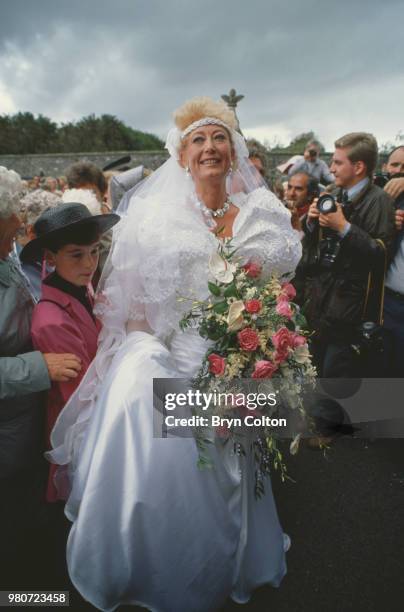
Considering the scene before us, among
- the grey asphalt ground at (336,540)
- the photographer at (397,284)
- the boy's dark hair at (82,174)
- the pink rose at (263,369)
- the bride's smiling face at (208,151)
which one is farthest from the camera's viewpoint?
the boy's dark hair at (82,174)

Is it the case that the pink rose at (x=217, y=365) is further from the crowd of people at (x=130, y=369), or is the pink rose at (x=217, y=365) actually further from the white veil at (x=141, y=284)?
the white veil at (x=141, y=284)

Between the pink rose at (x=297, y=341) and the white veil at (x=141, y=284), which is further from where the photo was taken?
the white veil at (x=141, y=284)

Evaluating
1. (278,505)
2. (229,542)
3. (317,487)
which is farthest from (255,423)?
(317,487)

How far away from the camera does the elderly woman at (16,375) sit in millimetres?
1815

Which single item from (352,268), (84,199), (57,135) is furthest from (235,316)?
(57,135)

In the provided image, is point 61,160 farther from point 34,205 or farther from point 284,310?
point 284,310

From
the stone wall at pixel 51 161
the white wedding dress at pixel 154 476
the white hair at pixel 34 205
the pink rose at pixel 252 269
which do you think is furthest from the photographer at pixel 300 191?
the stone wall at pixel 51 161

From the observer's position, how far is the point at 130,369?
6.30 ft

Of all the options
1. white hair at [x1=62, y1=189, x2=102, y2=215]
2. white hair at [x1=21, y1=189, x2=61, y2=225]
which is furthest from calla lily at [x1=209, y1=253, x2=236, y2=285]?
white hair at [x1=21, y1=189, x2=61, y2=225]

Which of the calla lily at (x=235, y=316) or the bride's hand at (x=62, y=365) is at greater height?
the calla lily at (x=235, y=316)

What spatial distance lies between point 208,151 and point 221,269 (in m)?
0.83

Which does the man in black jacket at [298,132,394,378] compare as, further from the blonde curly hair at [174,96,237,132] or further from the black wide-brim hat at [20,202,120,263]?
the black wide-brim hat at [20,202,120,263]

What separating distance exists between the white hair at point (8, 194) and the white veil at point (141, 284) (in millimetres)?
532

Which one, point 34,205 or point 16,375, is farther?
point 34,205
